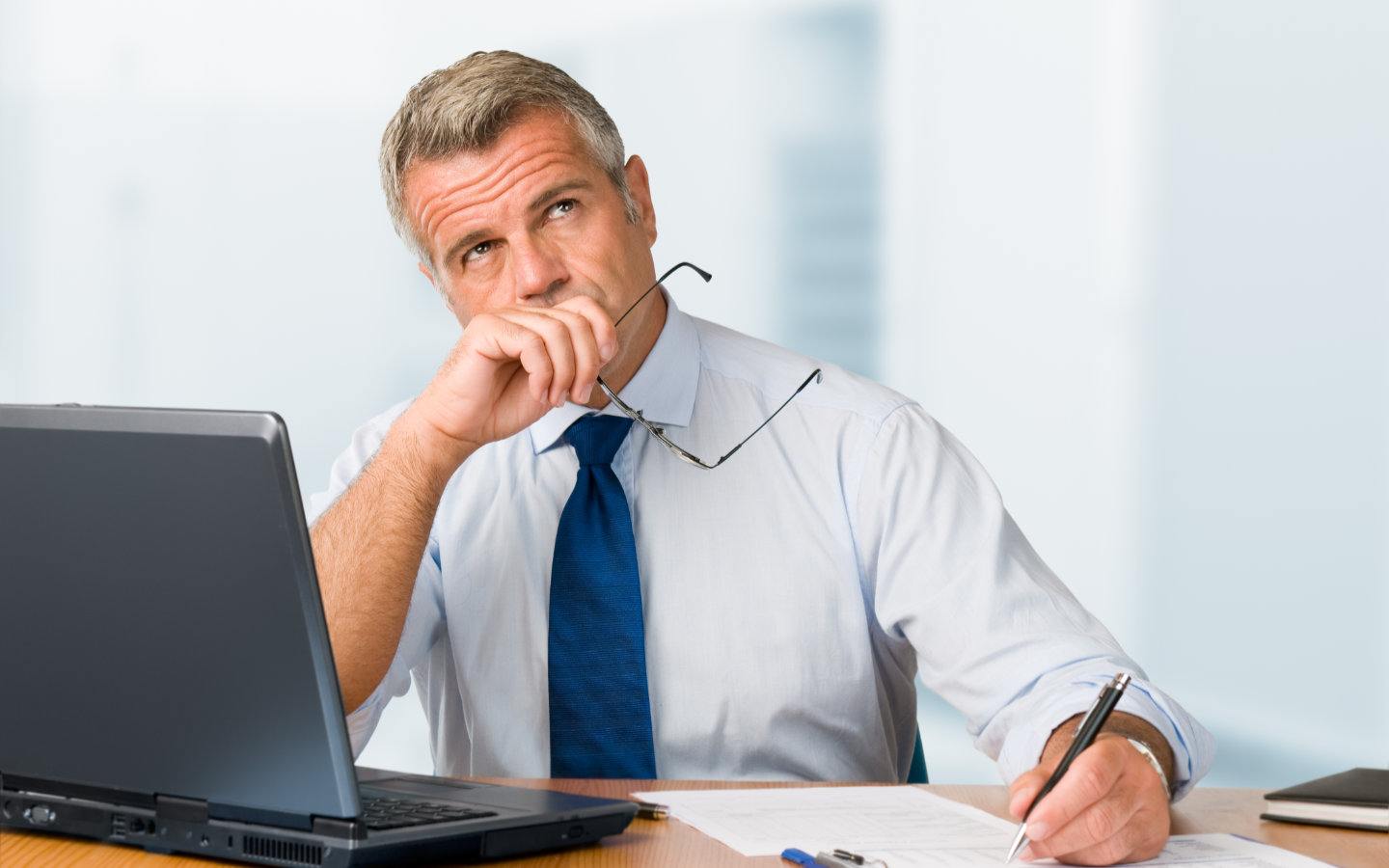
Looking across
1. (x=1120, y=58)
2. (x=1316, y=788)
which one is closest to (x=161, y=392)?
(x=1120, y=58)

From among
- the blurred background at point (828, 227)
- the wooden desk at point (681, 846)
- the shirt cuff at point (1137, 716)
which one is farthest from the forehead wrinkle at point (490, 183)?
the blurred background at point (828, 227)

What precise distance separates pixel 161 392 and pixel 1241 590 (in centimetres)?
326

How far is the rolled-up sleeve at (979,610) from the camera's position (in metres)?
1.16

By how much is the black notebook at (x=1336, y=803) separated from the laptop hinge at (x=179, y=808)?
84cm

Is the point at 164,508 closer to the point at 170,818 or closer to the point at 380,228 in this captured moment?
the point at 170,818

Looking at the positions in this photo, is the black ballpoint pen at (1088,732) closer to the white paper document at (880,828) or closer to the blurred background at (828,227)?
the white paper document at (880,828)

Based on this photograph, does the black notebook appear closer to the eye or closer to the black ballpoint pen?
the black ballpoint pen

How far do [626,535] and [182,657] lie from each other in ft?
2.35

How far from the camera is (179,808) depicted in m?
0.87

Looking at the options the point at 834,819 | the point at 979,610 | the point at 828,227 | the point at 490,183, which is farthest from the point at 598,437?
the point at 828,227

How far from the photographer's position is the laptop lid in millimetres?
773

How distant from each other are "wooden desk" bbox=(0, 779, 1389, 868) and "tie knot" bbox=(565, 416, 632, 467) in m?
0.47

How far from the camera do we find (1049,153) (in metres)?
3.95

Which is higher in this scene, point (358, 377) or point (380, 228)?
point (380, 228)
